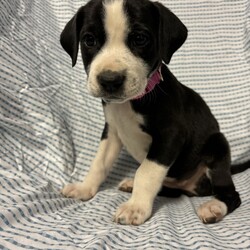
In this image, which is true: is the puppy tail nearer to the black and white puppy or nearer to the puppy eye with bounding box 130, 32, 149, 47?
the black and white puppy

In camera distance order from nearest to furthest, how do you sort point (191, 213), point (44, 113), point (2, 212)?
point (2, 212)
point (191, 213)
point (44, 113)

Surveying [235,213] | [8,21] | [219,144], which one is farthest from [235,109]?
[8,21]

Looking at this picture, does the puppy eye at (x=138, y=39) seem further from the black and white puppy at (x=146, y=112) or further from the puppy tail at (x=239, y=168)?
the puppy tail at (x=239, y=168)

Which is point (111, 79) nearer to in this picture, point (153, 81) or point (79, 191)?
point (153, 81)

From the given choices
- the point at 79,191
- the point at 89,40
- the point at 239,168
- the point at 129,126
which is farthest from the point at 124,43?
the point at 239,168

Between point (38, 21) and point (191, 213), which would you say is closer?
point (191, 213)

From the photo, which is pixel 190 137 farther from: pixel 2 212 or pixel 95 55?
pixel 2 212
